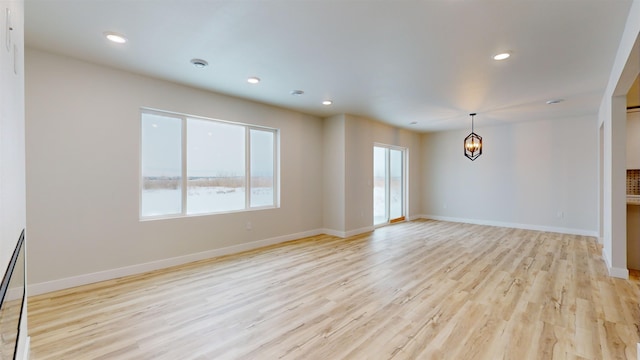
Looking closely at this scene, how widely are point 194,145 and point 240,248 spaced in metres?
1.82

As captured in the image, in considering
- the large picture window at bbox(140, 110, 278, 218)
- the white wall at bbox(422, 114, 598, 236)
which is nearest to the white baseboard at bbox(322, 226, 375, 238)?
the large picture window at bbox(140, 110, 278, 218)

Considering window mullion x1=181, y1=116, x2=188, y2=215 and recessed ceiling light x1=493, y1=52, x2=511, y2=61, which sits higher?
recessed ceiling light x1=493, y1=52, x2=511, y2=61

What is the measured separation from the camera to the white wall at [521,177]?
19.7 ft

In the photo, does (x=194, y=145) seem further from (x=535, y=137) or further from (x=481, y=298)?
(x=535, y=137)

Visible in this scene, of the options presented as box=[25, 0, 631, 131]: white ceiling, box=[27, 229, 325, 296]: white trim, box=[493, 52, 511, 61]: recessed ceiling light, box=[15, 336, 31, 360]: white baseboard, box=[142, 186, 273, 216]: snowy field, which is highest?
box=[25, 0, 631, 131]: white ceiling

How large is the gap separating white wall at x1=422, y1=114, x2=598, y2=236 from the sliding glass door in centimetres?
105

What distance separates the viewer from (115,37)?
2.69 meters

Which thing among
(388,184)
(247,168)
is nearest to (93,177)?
(247,168)

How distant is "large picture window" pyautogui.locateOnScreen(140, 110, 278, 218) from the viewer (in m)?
3.89

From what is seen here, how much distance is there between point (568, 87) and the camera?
4078mm

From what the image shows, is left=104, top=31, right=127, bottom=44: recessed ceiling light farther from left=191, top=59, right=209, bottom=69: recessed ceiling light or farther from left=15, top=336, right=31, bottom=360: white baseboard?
left=15, top=336, right=31, bottom=360: white baseboard

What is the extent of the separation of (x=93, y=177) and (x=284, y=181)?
2.90 m

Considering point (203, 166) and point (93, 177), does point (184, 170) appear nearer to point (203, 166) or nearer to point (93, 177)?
point (203, 166)

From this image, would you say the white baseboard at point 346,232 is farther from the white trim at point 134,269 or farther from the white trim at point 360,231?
the white trim at point 134,269
